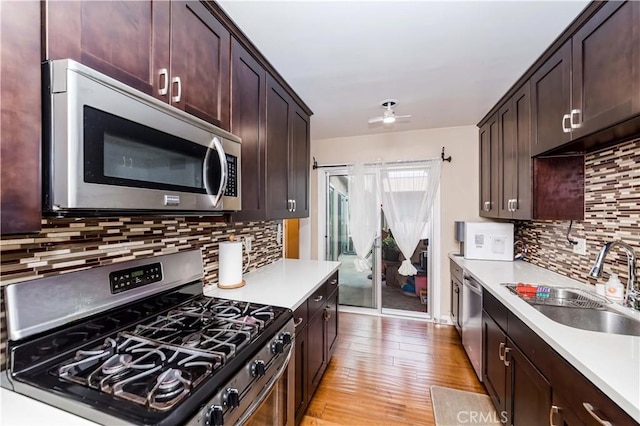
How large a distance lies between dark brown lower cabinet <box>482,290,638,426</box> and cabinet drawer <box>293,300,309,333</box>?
1.17m

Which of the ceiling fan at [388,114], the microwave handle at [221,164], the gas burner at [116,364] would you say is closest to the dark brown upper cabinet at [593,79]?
the ceiling fan at [388,114]

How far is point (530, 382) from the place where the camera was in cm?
132

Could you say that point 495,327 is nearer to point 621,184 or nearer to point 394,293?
point 621,184

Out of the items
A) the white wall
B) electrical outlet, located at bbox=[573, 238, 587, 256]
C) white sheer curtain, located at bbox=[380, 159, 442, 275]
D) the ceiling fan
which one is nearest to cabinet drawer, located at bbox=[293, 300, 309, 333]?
the ceiling fan

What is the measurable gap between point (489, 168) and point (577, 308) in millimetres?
1691

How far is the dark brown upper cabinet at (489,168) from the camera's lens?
2.68 metres

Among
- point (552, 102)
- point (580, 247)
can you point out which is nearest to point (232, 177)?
point (552, 102)

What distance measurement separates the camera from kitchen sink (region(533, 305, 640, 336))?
1337mm

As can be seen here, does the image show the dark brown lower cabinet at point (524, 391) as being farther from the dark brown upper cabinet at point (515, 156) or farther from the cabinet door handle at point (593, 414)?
the dark brown upper cabinet at point (515, 156)

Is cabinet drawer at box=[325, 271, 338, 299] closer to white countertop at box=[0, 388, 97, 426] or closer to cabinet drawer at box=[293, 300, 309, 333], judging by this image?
cabinet drawer at box=[293, 300, 309, 333]

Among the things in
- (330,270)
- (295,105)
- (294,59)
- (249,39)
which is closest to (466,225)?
(330,270)

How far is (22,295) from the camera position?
2.72 feet

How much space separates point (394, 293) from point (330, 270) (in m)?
1.69

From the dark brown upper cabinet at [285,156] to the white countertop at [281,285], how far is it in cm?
46
